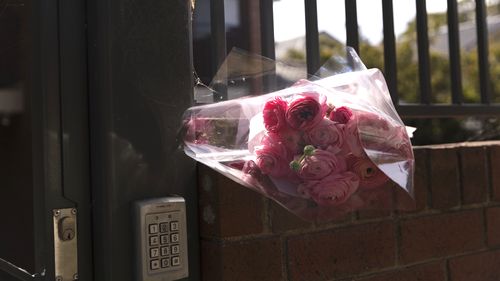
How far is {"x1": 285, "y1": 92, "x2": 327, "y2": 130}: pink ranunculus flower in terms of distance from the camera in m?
1.31

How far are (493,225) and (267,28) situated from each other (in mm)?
1111

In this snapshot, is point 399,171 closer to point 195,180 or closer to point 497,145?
point 195,180

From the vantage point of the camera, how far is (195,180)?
143cm

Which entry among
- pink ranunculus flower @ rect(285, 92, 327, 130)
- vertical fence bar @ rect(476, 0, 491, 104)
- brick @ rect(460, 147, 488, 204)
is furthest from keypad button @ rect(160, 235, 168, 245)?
vertical fence bar @ rect(476, 0, 491, 104)

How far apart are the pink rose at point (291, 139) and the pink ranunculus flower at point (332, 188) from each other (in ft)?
0.30

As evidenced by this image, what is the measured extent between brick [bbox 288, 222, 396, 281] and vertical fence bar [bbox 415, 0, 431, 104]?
59 centimetres

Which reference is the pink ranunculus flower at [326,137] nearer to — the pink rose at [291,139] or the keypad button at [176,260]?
the pink rose at [291,139]

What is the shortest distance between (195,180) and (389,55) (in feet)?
3.19

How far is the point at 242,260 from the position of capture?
1.40m

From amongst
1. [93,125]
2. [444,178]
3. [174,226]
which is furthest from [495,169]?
[93,125]

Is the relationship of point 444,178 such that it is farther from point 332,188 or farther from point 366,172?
point 332,188

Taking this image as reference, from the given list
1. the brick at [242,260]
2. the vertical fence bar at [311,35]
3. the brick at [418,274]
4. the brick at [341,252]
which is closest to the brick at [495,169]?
the brick at [418,274]

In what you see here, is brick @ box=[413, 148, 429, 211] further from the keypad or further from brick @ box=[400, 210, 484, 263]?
the keypad

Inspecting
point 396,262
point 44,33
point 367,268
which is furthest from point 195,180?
point 396,262
